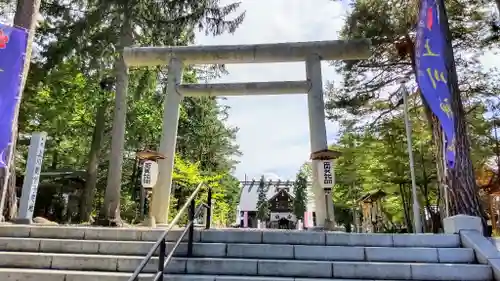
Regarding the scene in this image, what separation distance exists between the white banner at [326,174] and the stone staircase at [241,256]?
2.81m

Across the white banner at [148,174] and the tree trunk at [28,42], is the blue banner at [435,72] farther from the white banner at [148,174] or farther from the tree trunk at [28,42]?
the tree trunk at [28,42]

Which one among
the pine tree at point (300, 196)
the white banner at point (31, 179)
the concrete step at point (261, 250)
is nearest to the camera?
the concrete step at point (261, 250)

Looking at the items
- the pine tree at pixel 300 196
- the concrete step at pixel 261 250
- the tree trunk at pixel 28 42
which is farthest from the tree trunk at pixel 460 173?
the pine tree at pixel 300 196

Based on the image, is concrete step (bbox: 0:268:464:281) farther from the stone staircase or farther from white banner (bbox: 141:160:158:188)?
white banner (bbox: 141:160:158:188)

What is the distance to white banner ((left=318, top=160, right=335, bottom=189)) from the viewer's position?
7.57m

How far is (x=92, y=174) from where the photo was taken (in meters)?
14.7

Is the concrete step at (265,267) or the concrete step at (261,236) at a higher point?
the concrete step at (261,236)

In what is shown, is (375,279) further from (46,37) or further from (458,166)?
(46,37)

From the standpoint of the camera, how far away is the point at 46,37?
39.8 feet

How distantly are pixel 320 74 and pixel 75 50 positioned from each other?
8056 mm

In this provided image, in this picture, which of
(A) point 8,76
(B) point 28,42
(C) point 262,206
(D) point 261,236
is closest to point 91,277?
(D) point 261,236

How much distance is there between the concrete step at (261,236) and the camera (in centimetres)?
470

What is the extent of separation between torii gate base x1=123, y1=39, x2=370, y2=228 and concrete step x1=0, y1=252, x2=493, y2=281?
3749 mm

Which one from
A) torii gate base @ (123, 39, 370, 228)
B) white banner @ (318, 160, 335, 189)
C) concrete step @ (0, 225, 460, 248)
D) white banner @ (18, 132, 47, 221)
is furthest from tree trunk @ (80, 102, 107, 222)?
white banner @ (318, 160, 335, 189)
